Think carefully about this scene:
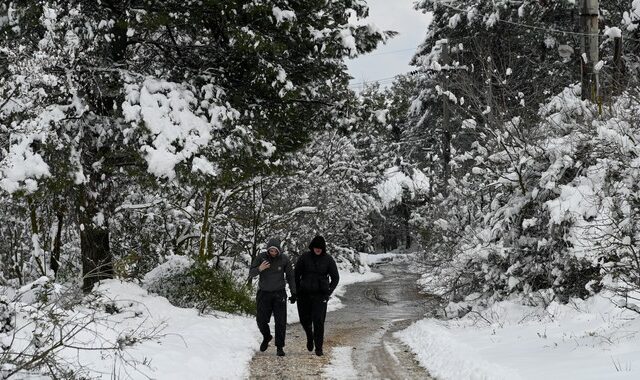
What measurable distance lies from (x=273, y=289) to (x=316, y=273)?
747 mm

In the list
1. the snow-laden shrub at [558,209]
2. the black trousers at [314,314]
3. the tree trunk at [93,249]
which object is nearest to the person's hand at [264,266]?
the black trousers at [314,314]

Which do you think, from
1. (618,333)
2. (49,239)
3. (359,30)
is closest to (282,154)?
(359,30)

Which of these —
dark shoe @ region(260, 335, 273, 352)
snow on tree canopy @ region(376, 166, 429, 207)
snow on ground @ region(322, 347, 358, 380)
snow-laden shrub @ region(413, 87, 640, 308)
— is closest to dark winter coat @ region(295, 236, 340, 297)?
dark shoe @ region(260, 335, 273, 352)

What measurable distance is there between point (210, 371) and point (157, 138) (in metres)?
3.51

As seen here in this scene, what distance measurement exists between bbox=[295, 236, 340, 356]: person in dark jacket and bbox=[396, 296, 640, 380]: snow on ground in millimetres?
1621

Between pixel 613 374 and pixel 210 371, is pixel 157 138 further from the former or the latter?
pixel 613 374

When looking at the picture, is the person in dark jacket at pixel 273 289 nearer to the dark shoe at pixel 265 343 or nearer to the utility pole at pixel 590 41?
the dark shoe at pixel 265 343

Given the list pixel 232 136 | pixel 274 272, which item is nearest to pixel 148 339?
pixel 274 272

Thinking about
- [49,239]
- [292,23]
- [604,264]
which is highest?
[292,23]

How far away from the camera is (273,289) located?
29.6ft

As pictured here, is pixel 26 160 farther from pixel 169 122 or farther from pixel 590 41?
pixel 590 41

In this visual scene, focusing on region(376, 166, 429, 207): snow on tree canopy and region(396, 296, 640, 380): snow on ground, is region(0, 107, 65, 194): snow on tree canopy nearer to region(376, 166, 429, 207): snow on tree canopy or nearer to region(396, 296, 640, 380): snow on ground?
region(396, 296, 640, 380): snow on ground

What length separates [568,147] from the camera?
33.4 ft

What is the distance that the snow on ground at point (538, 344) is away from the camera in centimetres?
617
